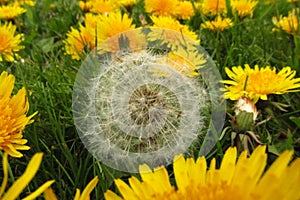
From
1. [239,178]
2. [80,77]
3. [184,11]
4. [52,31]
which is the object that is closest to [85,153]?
[80,77]

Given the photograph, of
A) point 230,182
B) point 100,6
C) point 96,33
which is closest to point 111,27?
point 96,33

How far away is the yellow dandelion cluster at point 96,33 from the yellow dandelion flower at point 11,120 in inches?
18.8

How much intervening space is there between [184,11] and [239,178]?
1393 mm

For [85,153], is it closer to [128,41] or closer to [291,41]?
[128,41]

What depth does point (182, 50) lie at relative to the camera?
132 centimetres

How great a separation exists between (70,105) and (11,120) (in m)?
0.35

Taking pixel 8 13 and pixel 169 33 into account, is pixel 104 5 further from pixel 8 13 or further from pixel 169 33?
pixel 169 33

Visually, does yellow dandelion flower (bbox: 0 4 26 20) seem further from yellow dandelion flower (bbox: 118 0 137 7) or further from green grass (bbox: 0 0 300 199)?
yellow dandelion flower (bbox: 118 0 137 7)

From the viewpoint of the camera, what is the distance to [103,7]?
1.99 metres

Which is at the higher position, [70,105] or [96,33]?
[96,33]

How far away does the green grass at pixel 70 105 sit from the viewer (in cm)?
100

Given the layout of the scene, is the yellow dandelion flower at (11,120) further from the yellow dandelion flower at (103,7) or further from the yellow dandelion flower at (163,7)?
the yellow dandelion flower at (103,7)

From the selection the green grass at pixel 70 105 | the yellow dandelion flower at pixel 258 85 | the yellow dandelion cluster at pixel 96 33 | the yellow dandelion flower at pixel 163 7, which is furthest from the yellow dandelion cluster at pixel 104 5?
the yellow dandelion flower at pixel 258 85

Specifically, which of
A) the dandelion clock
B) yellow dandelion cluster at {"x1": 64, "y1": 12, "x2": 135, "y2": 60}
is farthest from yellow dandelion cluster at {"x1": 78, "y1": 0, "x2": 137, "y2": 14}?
the dandelion clock
